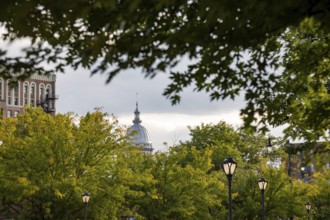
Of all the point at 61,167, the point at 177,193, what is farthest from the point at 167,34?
the point at 177,193

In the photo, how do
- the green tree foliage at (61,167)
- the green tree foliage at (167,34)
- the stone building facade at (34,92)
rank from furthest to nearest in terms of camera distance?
the stone building facade at (34,92)
the green tree foliage at (61,167)
the green tree foliage at (167,34)

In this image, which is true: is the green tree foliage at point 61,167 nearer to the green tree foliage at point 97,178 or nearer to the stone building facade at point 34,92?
the green tree foliage at point 97,178

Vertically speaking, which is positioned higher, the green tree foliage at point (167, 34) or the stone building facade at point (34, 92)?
the stone building facade at point (34, 92)

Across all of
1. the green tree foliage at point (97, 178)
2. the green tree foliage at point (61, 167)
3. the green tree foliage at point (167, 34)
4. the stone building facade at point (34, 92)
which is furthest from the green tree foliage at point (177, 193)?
the stone building facade at point (34, 92)

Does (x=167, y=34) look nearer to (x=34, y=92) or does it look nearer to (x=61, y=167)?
(x=61, y=167)

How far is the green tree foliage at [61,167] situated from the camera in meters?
44.0

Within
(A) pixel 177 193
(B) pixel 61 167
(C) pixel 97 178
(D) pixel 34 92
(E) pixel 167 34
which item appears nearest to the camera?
(E) pixel 167 34

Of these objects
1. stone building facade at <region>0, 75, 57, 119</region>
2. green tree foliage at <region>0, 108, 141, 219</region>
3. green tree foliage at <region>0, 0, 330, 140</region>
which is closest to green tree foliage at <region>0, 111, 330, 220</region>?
green tree foliage at <region>0, 108, 141, 219</region>

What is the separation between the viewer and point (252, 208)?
58500 mm

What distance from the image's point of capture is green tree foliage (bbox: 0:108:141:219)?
44.0 m

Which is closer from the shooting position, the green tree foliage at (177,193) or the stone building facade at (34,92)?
the green tree foliage at (177,193)

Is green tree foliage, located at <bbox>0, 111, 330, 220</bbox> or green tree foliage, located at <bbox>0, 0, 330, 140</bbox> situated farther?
green tree foliage, located at <bbox>0, 111, 330, 220</bbox>

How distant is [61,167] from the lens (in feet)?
148

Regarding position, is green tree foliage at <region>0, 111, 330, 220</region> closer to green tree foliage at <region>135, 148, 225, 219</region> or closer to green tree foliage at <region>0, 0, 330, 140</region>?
green tree foliage at <region>135, 148, 225, 219</region>
